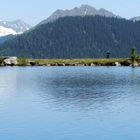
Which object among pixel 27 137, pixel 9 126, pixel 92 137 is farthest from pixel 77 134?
pixel 9 126

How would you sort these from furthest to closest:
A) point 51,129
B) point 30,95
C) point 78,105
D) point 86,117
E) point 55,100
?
point 30,95 < point 55,100 < point 78,105 < point 86,117 < point 51,129

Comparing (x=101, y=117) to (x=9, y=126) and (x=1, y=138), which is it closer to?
(x=9, y=126)

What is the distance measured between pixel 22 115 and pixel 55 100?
2087 centimetres

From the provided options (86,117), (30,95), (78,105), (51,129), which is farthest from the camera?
(30,95)

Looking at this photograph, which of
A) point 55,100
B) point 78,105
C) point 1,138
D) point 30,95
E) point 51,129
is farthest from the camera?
point 30,95

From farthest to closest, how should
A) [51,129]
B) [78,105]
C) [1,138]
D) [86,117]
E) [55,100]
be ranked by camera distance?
[55,100], [78,105], [86,117], [51,129], [1,138]

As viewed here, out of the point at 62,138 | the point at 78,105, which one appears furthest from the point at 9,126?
the point at 78,105

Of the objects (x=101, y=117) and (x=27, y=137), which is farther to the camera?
(x=101, y=117)

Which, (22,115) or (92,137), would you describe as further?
(22,115)

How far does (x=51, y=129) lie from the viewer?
60625 mm

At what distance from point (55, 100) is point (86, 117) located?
2376 centimetres

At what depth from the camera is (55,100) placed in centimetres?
9275

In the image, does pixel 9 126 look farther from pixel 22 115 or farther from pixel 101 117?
pixel 101 117

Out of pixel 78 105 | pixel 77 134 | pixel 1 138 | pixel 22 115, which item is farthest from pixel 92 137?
pixel 78 105
